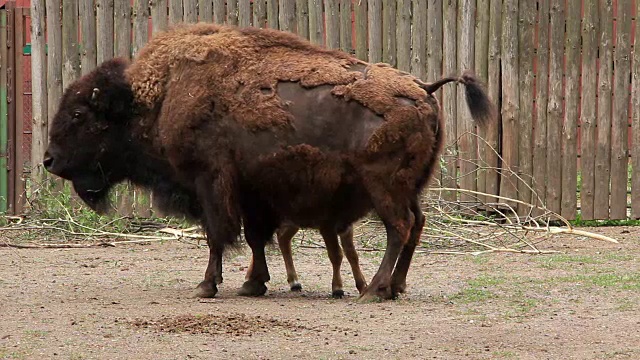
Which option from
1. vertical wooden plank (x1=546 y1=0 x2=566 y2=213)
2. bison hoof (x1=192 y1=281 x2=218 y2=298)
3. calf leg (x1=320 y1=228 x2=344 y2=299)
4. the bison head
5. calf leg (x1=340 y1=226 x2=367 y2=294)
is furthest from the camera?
vertical wooden plank (x1=546 y1=0 x2=566 y2=213)

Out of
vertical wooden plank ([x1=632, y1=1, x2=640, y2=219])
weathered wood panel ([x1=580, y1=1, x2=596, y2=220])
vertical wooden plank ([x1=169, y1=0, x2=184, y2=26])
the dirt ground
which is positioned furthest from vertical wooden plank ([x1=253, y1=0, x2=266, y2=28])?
vertical wooden plank ([x1=632, y1=1, x2=640, y2=219])

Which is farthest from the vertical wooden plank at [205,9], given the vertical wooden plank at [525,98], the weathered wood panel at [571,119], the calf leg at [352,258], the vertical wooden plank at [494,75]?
the calf leg at [352,258]

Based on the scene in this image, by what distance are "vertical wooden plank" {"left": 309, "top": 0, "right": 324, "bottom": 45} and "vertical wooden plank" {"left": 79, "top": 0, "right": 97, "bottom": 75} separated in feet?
7.68

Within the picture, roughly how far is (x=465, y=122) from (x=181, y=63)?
483 centimetres

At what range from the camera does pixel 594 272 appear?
32.8 ft

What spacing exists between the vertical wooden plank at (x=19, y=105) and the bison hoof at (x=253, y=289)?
17.6 ft

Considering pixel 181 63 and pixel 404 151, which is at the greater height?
pixel 181 63

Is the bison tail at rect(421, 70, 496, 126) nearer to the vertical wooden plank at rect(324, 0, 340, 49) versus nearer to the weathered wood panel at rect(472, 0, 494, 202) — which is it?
the weathered wood panel at rect(472, 0, 494, 202)

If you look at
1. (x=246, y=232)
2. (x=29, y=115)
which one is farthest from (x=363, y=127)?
(x=29, y=115)

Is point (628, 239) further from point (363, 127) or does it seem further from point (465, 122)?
point (363, 127)

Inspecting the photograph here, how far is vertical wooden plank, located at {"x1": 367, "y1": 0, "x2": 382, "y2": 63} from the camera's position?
1318 cm

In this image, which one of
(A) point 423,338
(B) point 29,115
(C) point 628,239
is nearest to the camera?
(A) point 423,338

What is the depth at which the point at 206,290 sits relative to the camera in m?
8.83

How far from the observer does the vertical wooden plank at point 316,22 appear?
13180mm
